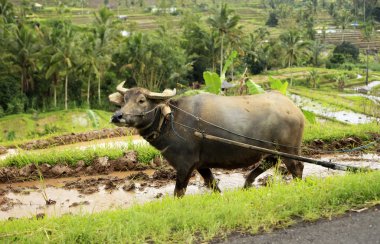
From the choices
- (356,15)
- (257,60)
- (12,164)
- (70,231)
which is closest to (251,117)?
(70,231)

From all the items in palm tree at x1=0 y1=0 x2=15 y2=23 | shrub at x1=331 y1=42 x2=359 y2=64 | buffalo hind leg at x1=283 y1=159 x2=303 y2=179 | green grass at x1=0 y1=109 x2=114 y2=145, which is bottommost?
green grass at x1=0 y1=109 x2=114 y2=145

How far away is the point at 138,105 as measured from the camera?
572 centimetres

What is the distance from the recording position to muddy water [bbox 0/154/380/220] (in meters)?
6.53

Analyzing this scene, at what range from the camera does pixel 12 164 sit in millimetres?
8516

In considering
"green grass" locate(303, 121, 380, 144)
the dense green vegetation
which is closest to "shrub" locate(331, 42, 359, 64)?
the dense green vegetation

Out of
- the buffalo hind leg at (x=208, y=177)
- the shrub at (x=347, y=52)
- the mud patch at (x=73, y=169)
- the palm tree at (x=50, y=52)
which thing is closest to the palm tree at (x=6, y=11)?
the palm tree at (x=50, y=52)

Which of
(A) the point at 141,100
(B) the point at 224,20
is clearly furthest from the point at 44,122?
(A) the point at 141,100

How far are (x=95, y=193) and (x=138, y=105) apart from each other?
2070mm

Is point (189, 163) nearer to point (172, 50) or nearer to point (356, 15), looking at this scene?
point (172, 50)

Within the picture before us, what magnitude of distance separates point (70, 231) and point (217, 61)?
4504 cm

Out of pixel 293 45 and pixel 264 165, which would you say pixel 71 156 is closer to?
pixel 264 165

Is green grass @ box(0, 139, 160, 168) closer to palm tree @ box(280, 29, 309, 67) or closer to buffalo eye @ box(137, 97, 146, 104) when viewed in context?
buffalo eye @ box(137, 97, 146, 104)

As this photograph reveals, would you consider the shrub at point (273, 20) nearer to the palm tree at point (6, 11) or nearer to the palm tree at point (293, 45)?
the palm tree at point (293, 45)

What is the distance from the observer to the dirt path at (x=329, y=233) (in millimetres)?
3791
